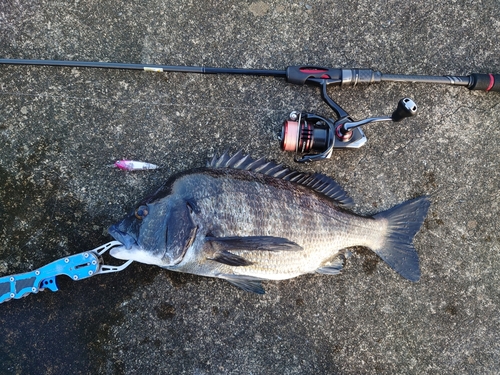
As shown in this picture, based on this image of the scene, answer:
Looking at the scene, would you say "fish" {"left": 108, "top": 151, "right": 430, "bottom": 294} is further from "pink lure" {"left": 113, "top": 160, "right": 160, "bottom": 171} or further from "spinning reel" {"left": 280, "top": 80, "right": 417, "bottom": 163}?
"pink lure" {"left": 113, "top": 160, "right": 160, "bottom": 171}

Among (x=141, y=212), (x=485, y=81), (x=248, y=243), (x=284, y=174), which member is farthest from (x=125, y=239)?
(x=485, y=81)

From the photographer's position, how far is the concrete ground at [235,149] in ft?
9.62

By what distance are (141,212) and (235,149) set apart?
1.01 meters

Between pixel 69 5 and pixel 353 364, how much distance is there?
13.2 ft

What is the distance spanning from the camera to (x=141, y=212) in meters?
2.46

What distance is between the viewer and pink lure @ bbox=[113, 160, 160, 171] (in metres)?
2.90

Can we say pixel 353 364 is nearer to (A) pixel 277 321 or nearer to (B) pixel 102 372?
(A) pixel 277 321

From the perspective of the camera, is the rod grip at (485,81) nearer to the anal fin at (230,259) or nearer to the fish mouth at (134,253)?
the anal fin at (230,259)

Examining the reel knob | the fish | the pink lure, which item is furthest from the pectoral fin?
the reel knob

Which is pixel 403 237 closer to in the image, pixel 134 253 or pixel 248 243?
pixel 248 243

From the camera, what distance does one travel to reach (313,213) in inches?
105

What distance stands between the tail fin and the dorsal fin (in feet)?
1.22

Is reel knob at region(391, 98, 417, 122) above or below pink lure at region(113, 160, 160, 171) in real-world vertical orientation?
above

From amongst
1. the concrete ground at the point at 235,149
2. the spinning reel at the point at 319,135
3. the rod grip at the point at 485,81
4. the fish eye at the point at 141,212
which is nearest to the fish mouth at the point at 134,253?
the fish eye at the point at 141,212
